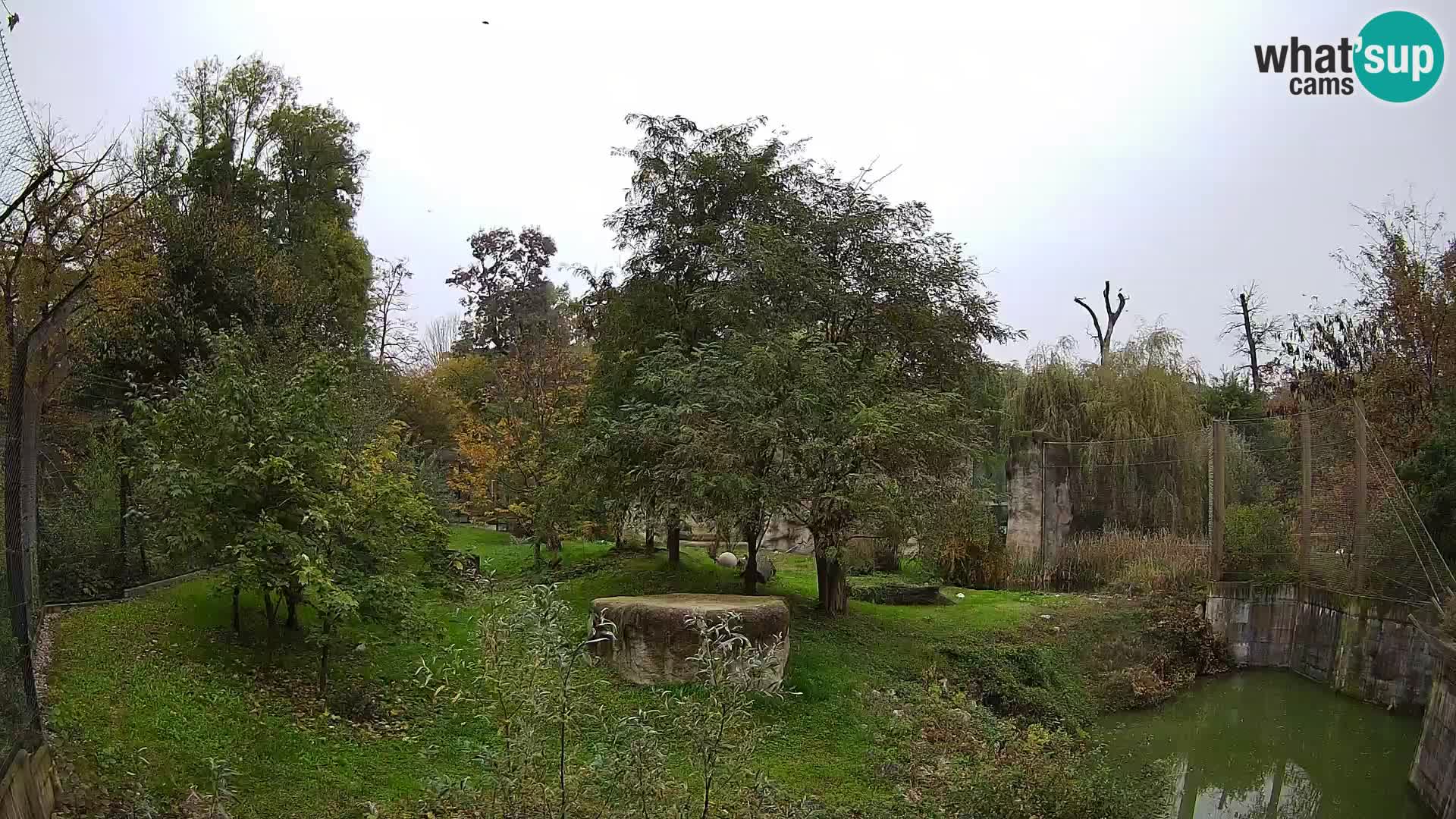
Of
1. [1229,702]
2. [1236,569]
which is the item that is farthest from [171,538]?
[1236,569]

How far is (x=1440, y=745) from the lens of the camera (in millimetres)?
7301

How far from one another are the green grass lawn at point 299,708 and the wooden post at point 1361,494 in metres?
4.36

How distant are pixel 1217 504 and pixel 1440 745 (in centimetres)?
636

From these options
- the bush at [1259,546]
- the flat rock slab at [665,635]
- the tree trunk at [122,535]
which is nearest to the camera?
the flat rock slab at [665,635]

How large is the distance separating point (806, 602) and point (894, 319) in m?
3.86

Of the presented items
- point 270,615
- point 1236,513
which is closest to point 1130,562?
point 1236,513

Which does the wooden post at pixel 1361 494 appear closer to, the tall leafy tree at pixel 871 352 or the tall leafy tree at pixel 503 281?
the tall leafy tree at pixel 871 352

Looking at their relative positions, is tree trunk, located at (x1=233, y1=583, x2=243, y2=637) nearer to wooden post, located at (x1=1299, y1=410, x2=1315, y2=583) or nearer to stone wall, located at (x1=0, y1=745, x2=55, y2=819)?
stone wall, located at (x1=0, y1=745, x2=55, y2=819)

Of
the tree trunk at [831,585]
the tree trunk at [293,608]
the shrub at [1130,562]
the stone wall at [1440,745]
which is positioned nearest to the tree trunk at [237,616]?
the tree trunk at [293,608]

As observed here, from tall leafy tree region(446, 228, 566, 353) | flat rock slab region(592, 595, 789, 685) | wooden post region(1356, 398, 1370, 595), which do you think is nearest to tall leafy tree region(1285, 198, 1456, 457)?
wooden post region(1356, 398, 1370, 595)

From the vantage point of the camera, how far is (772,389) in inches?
406

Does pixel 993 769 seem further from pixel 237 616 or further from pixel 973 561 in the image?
pixel 973 561

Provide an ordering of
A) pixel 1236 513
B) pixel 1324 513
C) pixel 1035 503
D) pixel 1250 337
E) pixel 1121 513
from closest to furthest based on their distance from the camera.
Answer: pixel 1324 513
pixel 1236 513
pixel 1121 513
pixel 1035 503
pixel 1250 337

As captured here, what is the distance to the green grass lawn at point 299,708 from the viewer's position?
18.0ft
